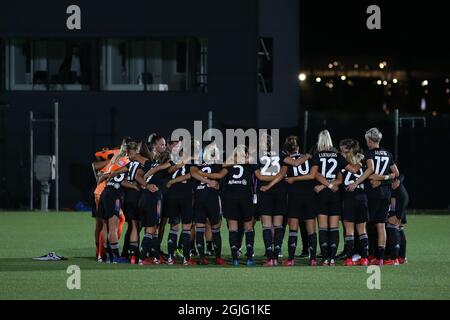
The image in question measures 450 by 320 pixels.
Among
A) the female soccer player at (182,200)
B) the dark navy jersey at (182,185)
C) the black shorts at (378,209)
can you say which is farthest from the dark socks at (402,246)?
the dark navy jersey at (182,185)

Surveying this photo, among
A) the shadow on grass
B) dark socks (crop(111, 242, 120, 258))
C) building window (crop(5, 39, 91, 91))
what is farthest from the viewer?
building window (crop(5, 39, 91, 91))

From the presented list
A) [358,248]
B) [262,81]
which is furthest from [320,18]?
[358,248]

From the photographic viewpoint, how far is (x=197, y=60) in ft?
112

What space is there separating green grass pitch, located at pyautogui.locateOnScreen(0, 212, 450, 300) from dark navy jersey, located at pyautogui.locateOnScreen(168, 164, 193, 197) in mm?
1152

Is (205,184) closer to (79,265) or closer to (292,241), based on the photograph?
(292,241)

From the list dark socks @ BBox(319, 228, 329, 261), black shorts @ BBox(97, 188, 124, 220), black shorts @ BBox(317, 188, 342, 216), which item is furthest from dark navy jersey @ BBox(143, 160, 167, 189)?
dark socks @ BBox(319, 228, 329, 261)

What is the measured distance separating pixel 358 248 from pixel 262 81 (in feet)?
49.9

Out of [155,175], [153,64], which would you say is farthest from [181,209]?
[153,64]

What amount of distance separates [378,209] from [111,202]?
4187 mm

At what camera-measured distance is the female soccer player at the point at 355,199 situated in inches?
709

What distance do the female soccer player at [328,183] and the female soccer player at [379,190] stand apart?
1.17ft

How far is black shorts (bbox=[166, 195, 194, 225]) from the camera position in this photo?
18281 millimetres

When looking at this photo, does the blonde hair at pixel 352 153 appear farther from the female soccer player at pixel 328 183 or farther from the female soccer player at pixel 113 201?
the female soccer player at pixel 113 201

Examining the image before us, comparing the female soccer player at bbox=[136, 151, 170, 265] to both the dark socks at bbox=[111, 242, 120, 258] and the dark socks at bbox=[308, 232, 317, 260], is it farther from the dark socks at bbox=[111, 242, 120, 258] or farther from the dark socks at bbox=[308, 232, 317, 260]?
the dark socks at bbox=[308, 232, 317, 260]
